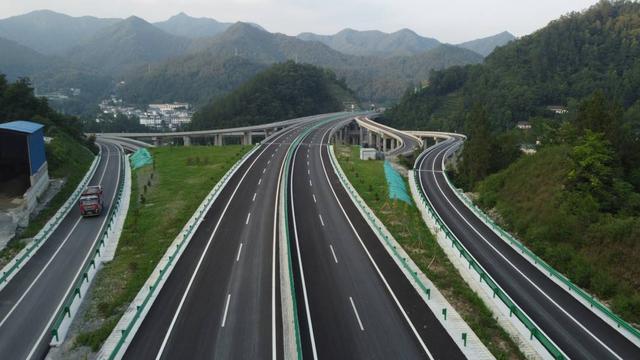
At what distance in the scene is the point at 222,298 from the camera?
26047mm

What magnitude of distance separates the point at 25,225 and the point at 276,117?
13506 centimetres

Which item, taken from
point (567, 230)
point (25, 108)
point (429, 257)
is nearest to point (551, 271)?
point (567, 230)

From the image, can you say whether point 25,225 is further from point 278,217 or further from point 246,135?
point 246,135

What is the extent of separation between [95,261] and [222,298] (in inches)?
489

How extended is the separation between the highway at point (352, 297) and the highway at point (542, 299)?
25.6 ft

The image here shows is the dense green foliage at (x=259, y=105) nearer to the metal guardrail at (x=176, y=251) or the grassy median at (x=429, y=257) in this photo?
the metal guardrail at (x=176, y=251)

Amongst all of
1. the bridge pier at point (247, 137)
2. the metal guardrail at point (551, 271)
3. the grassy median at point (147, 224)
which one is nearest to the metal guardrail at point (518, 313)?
the metal guardrail at point (551, 271)

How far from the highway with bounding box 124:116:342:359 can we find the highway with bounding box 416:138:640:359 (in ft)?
54.7

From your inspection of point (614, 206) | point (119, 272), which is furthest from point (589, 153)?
point (119, 272)

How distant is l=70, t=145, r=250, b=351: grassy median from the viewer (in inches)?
982

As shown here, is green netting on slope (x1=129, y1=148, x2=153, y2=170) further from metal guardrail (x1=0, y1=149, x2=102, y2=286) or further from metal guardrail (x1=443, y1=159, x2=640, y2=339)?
metal guardrail (x1=443, y1=159, x2=640, y2=339)

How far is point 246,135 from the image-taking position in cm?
12406

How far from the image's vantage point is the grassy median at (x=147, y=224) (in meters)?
25.0

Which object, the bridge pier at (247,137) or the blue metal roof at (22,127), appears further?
the bridge pier at (247,137)
